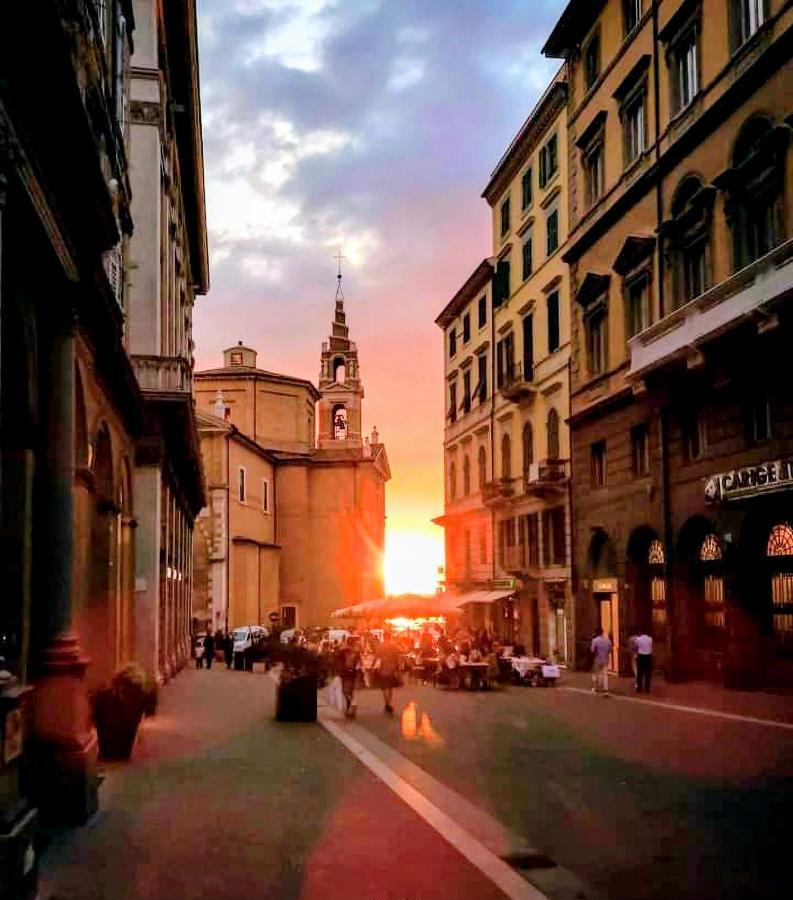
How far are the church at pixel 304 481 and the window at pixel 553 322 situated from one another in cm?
3287

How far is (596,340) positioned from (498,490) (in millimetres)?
12613

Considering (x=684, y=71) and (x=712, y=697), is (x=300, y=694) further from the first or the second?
(x=684, y=71)

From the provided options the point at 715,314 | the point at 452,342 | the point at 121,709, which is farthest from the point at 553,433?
the point at 121,709

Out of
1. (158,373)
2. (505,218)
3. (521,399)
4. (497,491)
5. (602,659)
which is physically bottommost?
(602,659)

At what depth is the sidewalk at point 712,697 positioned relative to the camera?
22239mm

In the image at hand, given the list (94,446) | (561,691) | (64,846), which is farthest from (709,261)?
(64,846)

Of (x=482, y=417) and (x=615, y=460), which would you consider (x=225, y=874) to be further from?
(x=482, y=417)

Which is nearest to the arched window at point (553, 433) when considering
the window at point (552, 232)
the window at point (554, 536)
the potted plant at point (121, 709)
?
the window at point (554, 536)

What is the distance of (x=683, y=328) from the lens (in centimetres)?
2759

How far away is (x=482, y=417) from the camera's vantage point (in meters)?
52.5

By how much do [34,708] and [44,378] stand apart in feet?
10.7

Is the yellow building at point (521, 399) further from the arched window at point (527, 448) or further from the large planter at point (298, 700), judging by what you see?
the large planter at point (298, 700)

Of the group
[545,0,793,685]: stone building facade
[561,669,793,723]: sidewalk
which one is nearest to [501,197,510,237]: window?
[545,0,793,685]: stone building facade

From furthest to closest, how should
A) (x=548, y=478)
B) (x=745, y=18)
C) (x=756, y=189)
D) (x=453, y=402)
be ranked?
(x=453, y=402) < (x=548, y=478) < (x=745, y=18) < (x=756, y=189)
